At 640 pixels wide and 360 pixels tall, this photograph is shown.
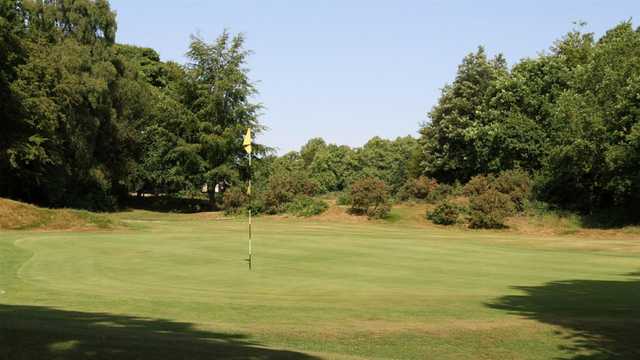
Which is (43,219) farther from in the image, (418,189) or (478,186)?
(418,189)

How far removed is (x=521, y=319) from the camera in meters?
12.3

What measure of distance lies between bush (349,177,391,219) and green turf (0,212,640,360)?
22.8 m

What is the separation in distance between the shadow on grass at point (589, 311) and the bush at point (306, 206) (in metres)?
35.2

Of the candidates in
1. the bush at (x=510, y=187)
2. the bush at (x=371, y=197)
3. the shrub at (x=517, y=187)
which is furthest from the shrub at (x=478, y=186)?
the bush at (x=371, y=197)

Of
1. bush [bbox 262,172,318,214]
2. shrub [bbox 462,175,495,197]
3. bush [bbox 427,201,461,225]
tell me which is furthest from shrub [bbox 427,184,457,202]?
bush [bbox 262,172,318,214]

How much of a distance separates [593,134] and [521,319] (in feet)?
107

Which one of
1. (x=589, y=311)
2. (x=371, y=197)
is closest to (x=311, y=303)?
(x=589, y=311)

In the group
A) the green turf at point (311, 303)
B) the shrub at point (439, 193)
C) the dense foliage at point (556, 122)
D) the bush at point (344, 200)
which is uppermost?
the dense foliage at point (556, 122)

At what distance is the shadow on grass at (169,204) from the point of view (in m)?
66.4

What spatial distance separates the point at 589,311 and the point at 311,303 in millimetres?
5685

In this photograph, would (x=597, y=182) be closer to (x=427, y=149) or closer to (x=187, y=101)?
(x=427, y=149)

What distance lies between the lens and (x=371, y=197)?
49.0 metres

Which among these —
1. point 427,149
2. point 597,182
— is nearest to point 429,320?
point 597,182

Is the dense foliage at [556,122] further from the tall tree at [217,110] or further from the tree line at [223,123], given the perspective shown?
the tall tree at [217,110]
